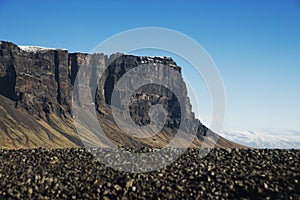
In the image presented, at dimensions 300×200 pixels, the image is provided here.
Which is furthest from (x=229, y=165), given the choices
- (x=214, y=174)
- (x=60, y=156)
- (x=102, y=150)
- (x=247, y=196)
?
(x=60, y=156)

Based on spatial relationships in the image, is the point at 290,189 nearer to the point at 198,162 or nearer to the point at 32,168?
the point at 198,162

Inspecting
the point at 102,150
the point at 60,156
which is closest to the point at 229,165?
the point at 102,150

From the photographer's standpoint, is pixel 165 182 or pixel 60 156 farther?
pixel 60 156

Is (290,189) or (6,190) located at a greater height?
(290,189)

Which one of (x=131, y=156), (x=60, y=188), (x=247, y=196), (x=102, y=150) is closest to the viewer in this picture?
Answer: (x=247, y=196)

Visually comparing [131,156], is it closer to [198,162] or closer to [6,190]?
[198,162]

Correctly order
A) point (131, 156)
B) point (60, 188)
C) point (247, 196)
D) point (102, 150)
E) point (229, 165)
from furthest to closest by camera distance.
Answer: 1. point (102, 150)
2. point (131, 156)
3. point (229, 165)
4. point (60, 188)
5. point (247, 196)
